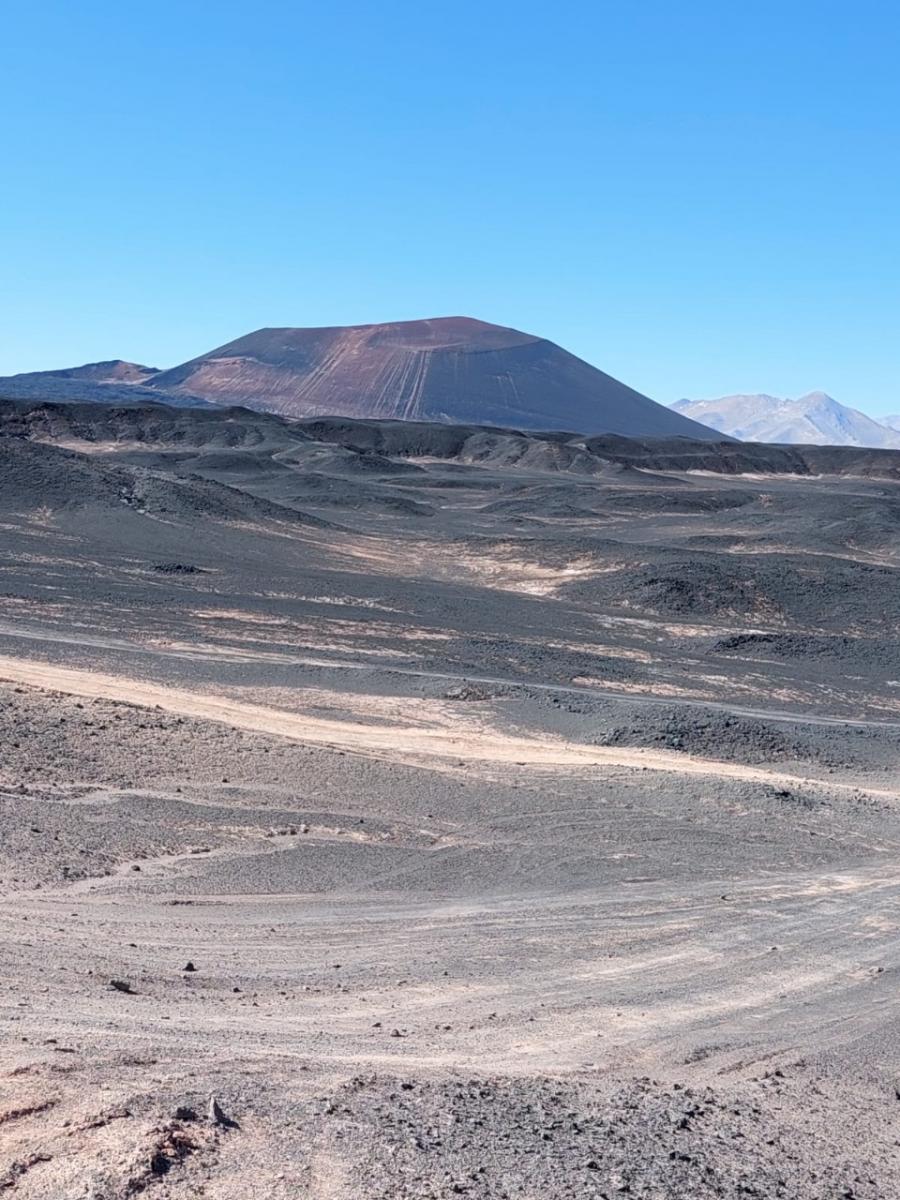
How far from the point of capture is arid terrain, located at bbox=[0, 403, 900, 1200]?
711cm

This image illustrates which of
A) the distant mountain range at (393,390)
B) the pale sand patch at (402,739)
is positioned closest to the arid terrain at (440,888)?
the pale sand patch at (402,739)

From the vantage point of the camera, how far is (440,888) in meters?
13.8

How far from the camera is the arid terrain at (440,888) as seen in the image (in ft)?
23.3

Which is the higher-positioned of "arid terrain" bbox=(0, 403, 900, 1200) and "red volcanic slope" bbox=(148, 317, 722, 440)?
"red volcanic slope" bbox=(148, 317, 722, 440)

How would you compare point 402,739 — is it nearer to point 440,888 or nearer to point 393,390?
point 440,888

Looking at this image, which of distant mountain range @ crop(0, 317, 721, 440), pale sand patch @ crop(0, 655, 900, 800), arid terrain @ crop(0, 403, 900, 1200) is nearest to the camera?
arid terrain @ crop(0, 403, 900, 1200)

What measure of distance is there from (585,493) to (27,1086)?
72231mm

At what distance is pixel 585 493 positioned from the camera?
77812mm

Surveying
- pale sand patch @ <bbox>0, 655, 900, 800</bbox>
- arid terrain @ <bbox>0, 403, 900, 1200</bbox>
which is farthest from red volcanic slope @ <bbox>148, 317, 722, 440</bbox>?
pale sand patch @ <bbox>0, 655, 900, 800</bbox>

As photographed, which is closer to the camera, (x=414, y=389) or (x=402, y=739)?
(x=402, y=739)

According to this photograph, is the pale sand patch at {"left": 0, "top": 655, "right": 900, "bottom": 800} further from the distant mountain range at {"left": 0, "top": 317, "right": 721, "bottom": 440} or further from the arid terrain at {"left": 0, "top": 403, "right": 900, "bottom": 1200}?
the distant mountain range at {"left": 0, "top": 317, "right": 721, "bottom": 440}

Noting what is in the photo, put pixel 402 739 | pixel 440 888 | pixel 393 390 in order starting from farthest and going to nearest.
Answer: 1. pixel 393 390
2. pixel 402 739
3. pixel 440 888

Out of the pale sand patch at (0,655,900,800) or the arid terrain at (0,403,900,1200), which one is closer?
the arid terrain at (0,403,900,1200)

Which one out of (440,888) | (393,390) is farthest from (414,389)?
(440,888)
